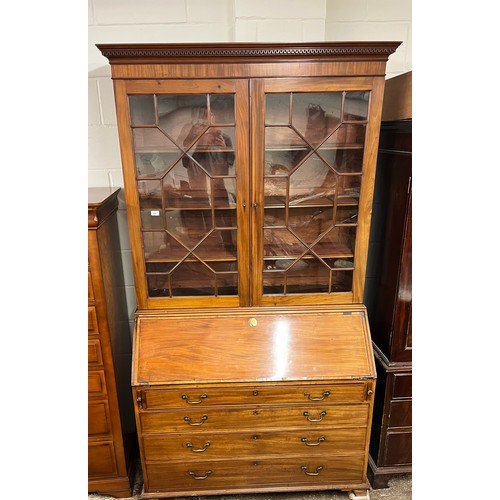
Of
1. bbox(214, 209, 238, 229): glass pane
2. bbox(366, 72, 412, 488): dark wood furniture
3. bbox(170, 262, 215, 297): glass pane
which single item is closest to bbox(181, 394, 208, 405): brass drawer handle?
bbox(170, 262, 215, 297): glass pane

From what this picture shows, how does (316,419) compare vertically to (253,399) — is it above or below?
below

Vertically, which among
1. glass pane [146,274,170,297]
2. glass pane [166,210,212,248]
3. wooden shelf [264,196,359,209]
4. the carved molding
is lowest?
glass pane [146,274,170,297]

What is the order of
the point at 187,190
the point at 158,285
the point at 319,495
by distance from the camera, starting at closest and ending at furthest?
the point at 187,190
the point at 158,285
the point at 319,495

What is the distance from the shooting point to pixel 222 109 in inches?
55.3

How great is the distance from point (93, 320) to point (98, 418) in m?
0.46

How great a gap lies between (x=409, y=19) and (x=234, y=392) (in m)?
1.86

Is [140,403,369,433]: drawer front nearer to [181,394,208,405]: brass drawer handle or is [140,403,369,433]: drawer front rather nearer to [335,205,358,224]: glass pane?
[181,394,208,405]: brass drawer handle

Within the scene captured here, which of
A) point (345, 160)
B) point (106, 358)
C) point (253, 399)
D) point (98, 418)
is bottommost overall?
point (98, 418)

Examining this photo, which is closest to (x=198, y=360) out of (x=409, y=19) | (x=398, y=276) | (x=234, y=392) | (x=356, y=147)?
(x=234, y=392)

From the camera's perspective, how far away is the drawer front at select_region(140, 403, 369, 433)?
5.13 ft

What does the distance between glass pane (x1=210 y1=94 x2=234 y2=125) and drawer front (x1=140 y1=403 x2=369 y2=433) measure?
1.15m

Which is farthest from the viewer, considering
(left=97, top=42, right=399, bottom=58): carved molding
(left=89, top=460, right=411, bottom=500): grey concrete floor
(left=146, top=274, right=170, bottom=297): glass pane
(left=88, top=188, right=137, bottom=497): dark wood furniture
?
(left=89, top=460, right=411, bottom=500): grey concrete floor

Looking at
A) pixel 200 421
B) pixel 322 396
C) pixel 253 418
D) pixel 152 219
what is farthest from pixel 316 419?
pixel 152 219

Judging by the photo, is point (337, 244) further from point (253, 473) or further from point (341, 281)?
point (253, 473)
